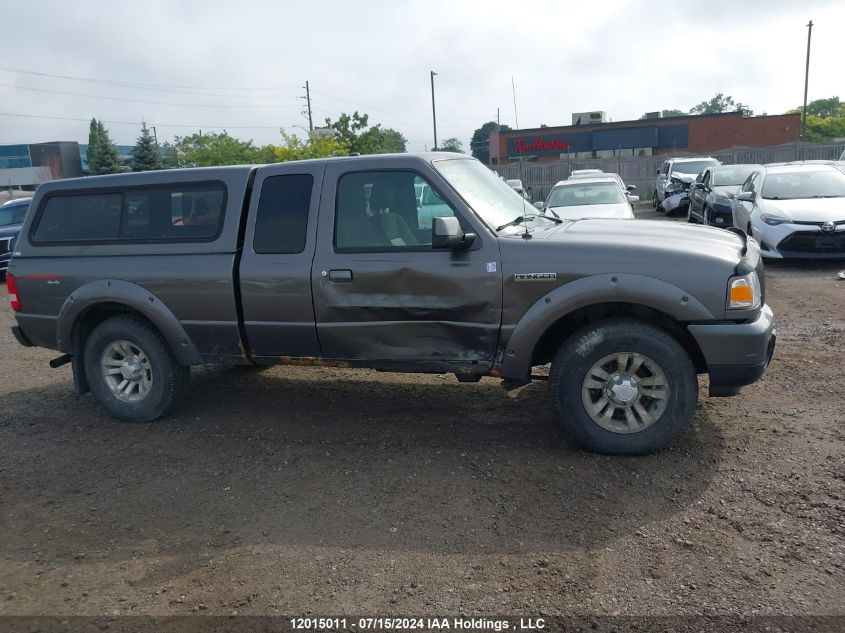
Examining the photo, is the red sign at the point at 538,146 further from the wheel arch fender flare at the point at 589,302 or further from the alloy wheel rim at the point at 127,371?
the wheel arch fender flare at the point at 589,302

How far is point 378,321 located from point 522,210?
1.50 metres

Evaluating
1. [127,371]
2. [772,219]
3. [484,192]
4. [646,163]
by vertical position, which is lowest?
[127,371]

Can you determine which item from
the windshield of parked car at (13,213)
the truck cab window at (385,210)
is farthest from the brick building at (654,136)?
the truck cab window at (385,210)

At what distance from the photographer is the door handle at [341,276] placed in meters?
4.96

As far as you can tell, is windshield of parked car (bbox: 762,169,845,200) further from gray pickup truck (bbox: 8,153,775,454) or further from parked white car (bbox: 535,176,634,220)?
gray pickup truck (bbox: 8,153,775,454)

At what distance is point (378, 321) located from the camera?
16.3 ft

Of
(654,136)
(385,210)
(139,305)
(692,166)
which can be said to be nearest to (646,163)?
(692,166)

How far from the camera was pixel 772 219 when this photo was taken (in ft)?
36.5

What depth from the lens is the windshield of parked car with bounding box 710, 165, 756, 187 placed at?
52.4 feet

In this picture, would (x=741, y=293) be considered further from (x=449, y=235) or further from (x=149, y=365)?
(x=149, y=365)

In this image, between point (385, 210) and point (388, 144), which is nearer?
point (385, 210)

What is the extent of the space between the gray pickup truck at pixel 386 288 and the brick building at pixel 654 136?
139 ft

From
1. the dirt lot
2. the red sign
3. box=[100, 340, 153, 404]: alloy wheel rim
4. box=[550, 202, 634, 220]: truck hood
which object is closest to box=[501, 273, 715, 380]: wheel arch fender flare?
the dirt lot

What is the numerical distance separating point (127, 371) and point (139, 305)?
675mm
